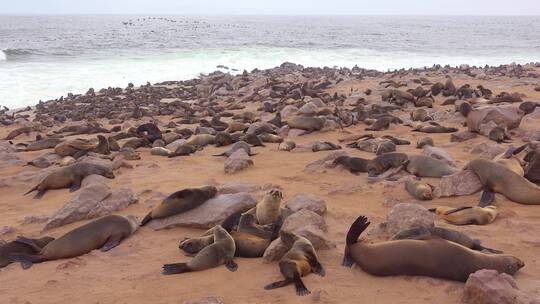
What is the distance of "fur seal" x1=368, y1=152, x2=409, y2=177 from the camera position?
675 cm

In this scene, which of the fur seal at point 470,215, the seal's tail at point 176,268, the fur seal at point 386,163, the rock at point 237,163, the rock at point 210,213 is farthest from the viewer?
the rock at point 237,163

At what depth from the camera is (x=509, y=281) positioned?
3.22m

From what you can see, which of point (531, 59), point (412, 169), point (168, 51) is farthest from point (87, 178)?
point (531, 59)

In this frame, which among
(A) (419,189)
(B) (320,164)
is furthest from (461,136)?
(A) (419,189)

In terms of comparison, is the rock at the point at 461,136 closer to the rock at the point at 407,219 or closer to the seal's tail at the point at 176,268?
the rock at the point at 407,219

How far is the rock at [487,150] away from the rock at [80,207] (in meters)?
5.17

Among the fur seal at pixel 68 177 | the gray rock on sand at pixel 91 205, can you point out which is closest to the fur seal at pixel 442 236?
the gray rock on sand at pixel 91 205

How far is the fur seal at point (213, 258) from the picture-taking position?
4.15 metres

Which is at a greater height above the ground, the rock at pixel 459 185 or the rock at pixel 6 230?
the rock at pixel 459 185

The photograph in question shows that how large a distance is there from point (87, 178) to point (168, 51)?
31551 mm

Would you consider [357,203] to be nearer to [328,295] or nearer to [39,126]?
[328,295]

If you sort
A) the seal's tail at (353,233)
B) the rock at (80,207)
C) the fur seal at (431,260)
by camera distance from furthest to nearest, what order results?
1. the rock at (80,207)
2. the seal's tail at (353,233)
3. the fur seal at (431,260)

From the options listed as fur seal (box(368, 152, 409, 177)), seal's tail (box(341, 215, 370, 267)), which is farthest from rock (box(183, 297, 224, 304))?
fur seal (box(368, 152, 409, 177))

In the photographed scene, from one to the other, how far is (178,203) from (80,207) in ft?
3.95
